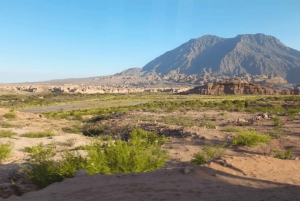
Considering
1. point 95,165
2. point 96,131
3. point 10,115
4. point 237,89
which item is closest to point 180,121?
point 96,131

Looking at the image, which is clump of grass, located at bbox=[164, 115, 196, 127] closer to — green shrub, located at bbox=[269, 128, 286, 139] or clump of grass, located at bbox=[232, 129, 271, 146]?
green shrub, located at bbox=[269, 128, 286, 139]

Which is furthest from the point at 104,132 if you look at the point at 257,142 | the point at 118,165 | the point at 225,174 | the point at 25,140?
the point at 225,174

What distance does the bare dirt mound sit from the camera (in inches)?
195

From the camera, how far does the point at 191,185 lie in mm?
5547

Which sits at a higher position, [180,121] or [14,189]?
[14,189]

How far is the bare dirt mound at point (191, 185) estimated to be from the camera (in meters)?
4.96

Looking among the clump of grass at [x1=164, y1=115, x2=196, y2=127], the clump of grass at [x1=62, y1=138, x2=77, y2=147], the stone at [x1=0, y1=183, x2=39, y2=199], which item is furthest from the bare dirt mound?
the clump of grass at [x1=164, y1=115, x2=196, y2=127]

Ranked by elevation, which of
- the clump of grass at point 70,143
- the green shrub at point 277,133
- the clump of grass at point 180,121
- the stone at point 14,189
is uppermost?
the stone at point 14,189

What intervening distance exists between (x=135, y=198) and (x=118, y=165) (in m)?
2.34

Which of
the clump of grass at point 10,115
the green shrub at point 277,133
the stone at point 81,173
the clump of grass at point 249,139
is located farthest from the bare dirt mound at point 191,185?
the clump of grass at point 10,115

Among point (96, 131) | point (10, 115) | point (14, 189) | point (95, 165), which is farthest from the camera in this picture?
point (10, 115)

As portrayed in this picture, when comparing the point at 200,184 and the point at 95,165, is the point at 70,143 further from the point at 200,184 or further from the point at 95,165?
the point at 200,184

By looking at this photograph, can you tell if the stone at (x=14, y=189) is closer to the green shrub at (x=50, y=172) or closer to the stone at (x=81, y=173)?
the green shrub at (x=50, y=172)

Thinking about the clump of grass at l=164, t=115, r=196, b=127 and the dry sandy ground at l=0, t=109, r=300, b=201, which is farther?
the clump of grass at l=164, t=115, r=196, b=127
